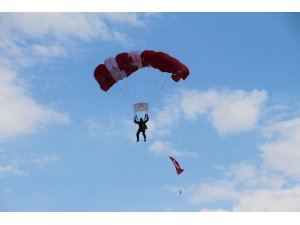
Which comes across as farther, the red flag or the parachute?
the red flag

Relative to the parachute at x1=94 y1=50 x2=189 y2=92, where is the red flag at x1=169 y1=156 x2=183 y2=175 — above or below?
below

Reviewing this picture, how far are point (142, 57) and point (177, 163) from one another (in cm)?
596

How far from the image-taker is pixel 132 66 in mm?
45906

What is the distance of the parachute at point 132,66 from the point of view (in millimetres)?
45312

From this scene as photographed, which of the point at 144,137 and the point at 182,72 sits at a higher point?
the point at 182,72

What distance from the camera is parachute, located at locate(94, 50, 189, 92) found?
149ft

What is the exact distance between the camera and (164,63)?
149ft

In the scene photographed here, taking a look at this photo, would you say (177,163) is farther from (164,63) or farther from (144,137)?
(164,63)

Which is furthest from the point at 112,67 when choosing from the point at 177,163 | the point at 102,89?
the point at 177,163

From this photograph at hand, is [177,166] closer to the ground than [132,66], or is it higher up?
closer to the ground

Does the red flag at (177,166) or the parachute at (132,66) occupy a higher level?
the parachute at (132,66)

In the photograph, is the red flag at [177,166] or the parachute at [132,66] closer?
the parachute at [132,66]

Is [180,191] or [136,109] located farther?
[136,109]

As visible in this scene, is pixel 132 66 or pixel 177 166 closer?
pixel 132 66
